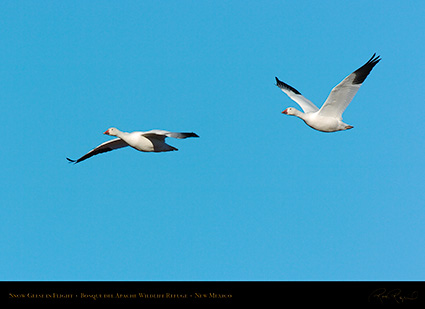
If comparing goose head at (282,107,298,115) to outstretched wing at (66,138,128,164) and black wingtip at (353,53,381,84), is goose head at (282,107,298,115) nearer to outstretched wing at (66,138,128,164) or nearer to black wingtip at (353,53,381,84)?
black wingtip at (353,53,381,84)

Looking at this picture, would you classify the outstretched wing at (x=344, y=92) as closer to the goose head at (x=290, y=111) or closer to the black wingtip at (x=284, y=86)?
the goose head at (x=290, y=111)

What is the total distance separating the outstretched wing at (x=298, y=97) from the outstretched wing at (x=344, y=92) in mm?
2083

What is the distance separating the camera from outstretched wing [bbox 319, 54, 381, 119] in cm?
1602

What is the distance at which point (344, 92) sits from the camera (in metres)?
16.3

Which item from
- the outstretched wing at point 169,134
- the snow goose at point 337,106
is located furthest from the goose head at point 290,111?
the outstretched wing at point 169,134

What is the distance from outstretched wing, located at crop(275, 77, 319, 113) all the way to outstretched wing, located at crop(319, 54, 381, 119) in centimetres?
208

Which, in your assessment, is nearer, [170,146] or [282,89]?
[170,146]
